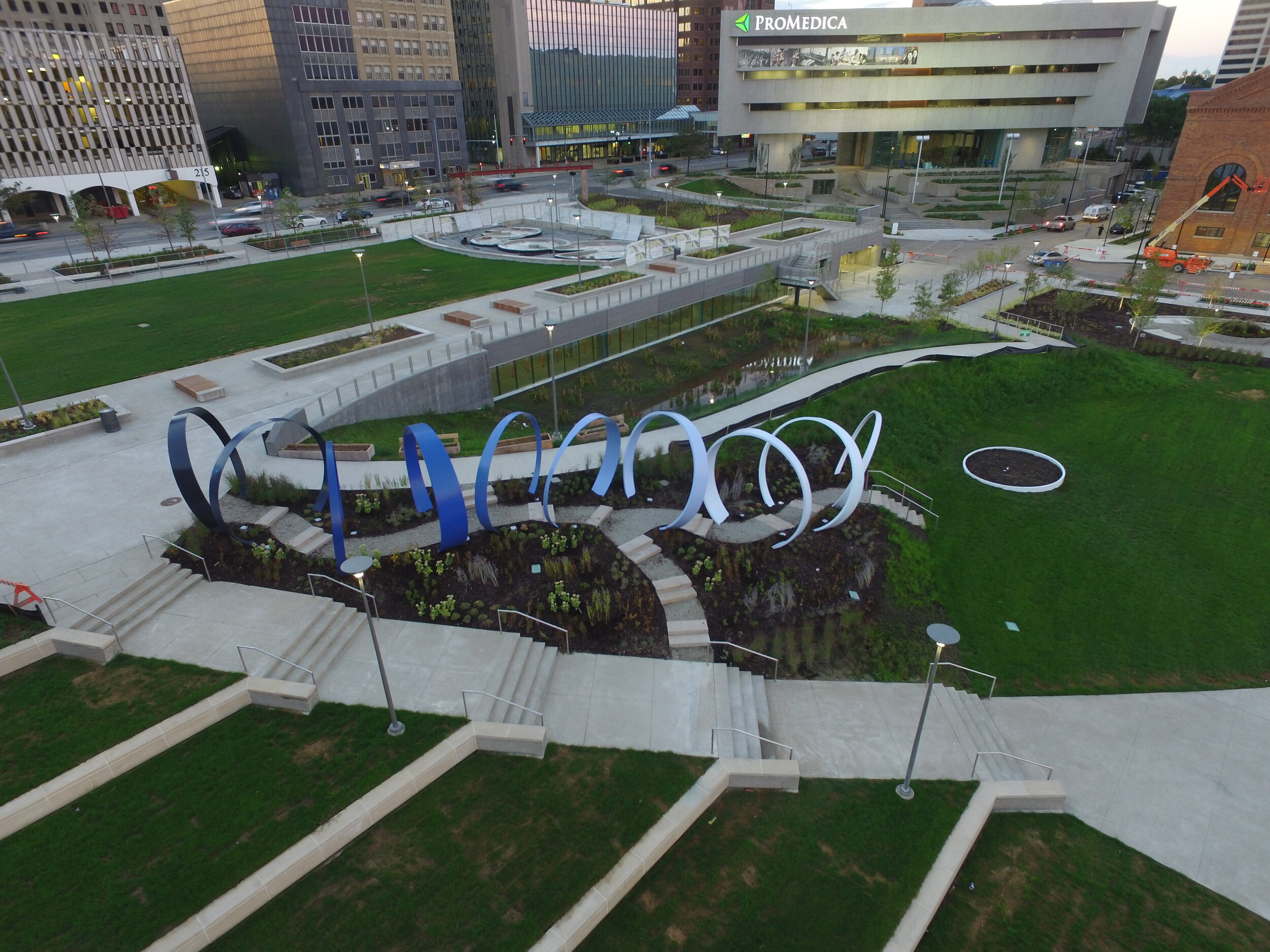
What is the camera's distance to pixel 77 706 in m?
13.7

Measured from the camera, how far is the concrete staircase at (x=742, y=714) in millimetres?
13922

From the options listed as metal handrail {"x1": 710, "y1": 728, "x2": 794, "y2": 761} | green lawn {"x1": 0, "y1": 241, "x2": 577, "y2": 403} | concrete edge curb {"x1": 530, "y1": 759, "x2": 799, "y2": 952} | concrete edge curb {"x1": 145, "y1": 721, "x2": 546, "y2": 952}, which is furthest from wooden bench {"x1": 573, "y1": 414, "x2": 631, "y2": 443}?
green lawn {"x1": 0, "y1": 241, "x2": 577, "y2": 403}

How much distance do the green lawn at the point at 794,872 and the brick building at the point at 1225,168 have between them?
63912mm

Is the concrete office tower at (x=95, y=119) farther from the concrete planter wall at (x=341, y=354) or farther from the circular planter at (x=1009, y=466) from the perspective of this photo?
the circular planter at (x=1009, y=466)

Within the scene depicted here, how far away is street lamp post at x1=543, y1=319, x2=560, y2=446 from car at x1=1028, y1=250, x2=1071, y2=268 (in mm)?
36601

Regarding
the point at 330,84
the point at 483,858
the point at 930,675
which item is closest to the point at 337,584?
the point at 483,858

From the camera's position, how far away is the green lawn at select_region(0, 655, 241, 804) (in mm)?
12555

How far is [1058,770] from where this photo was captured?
47.2ft

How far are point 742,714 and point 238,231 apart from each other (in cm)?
6561

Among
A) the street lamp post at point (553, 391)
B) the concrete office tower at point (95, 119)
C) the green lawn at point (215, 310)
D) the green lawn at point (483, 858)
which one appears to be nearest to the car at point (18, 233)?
the concrete office tower at point (95, 119)

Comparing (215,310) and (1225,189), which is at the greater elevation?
(1225,189)

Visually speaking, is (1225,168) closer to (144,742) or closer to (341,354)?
(341,354)

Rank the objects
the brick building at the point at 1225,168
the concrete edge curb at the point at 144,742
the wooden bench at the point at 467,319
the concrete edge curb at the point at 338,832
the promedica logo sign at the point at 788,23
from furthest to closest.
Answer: the promedica logo sign at the point at 788,23, the brick building at the point at 1225,168, the wooden bench at the point at 467,319, the concrete edge curb at the point at 144,742, the concrete edge curb at the point at 338,832

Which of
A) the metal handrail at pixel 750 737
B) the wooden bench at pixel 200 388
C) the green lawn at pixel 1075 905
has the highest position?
the wooden bench at pixel 200 388
